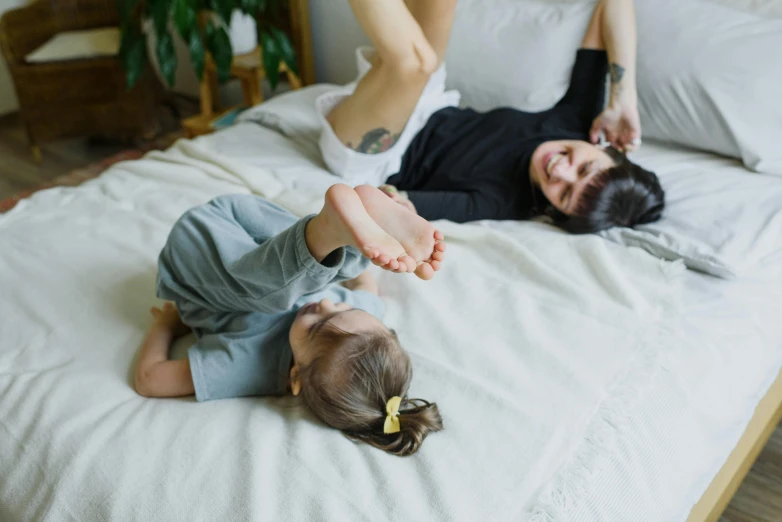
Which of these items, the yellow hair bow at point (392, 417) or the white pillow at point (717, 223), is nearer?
the yellow hair bow at point (392, 417)

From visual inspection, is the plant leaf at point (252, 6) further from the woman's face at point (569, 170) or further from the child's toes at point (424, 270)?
the child's toes at point (424, 270)

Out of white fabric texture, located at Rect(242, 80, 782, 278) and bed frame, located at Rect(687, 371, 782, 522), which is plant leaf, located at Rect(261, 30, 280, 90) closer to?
white fabric texture, located at Rect(242, 80, 782, 278)

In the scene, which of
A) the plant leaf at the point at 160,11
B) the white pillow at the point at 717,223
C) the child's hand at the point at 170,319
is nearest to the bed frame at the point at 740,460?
the white pillow at the point at 717,223

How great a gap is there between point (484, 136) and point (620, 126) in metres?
0.33

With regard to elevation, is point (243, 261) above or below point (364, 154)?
above

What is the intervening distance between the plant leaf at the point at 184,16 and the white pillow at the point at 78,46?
0.55 metres

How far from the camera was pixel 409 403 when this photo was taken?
935 mm

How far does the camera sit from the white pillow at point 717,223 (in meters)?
1.20

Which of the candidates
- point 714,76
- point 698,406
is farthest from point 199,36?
point 698,406

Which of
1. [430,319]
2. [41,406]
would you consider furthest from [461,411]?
[41,406]

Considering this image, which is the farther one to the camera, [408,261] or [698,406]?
[698,406]

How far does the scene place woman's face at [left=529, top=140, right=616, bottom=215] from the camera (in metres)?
1.37

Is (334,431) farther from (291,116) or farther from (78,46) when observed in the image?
(78,46)

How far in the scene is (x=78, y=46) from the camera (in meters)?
2.55
